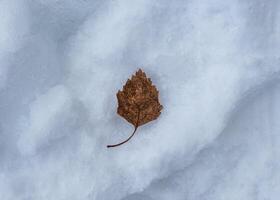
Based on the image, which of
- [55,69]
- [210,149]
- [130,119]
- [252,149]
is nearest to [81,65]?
[55,69]

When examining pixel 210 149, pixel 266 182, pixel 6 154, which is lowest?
pixel 266 182

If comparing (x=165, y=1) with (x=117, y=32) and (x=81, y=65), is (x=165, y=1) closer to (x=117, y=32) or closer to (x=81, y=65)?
(x=117, y=32)

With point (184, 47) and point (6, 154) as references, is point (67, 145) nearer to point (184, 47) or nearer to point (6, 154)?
point (6, 154)

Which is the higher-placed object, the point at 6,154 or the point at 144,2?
the point at 144,2
